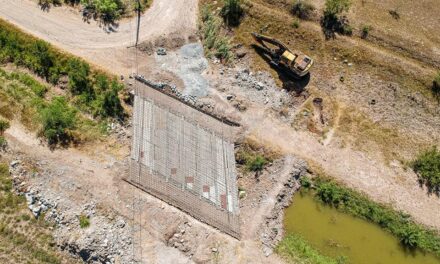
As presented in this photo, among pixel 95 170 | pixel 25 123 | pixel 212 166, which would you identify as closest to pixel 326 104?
pixel 212 166

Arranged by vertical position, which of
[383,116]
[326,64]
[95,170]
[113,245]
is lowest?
[113,245]

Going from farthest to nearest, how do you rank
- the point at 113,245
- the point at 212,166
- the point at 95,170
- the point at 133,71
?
the point at 133,71 → the point at 212,166 → the point at 95,170 → the point at 113,245

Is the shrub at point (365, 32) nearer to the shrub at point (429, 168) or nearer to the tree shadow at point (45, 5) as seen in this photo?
the shrub at point (429, 168)

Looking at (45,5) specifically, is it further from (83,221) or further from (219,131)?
(83,221)

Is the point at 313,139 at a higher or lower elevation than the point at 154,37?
lower

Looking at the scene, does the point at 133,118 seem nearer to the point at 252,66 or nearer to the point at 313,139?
the point at 252,66

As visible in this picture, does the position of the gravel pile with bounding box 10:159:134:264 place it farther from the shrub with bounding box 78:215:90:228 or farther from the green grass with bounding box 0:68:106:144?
the green grass with bounding box 0:68:106:144

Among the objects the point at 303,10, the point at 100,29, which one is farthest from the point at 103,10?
the point at 303,10

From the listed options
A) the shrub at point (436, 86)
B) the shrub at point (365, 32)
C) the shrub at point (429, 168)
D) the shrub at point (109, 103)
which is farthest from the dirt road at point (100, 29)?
the shrub at point (429, 168)
